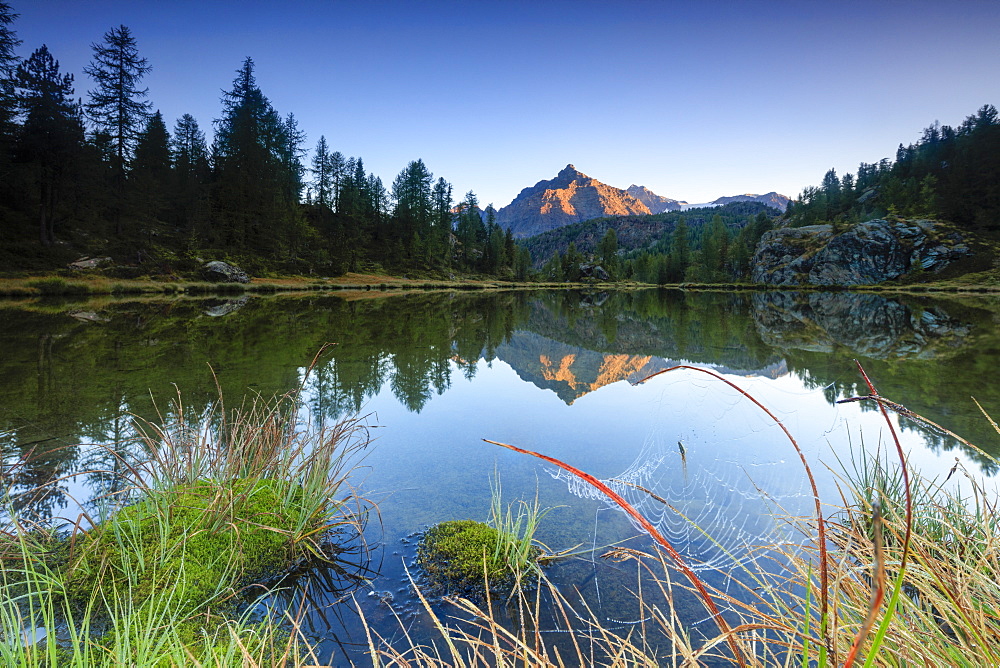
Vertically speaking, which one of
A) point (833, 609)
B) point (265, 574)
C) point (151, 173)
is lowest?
point (265, 574)

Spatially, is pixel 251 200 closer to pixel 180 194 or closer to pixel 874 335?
pixel 180 194

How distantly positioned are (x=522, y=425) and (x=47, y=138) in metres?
39.7

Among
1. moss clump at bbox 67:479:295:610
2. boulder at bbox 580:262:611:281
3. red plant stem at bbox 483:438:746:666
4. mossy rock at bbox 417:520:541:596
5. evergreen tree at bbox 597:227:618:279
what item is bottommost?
mossy rock at bbox 417:520:541:596

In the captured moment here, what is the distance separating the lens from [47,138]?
3019cm

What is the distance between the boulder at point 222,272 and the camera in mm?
36625

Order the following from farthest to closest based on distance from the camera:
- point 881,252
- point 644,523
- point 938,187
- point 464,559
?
point 938,187 < point 881,252 < point 464,559 < point 644,523

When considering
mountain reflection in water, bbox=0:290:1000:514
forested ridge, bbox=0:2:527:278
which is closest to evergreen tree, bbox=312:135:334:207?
forested ridge, bbox=0:2:527:278

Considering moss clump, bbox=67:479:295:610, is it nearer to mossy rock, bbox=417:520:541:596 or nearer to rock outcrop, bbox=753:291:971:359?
mossy rock, bbox=417:520:541:596

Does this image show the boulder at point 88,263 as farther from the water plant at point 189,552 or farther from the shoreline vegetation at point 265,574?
the shoreline vegetation at point 265,574

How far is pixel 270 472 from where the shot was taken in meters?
4.53

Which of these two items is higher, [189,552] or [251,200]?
[251,200]

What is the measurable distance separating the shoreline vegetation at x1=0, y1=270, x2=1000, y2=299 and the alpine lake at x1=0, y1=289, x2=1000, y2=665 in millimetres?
13923

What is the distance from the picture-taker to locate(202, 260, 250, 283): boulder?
36625 mm

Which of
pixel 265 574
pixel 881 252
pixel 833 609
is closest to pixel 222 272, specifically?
pixel 265 574
